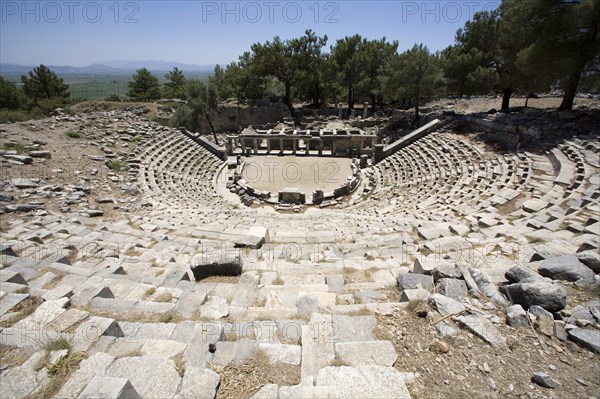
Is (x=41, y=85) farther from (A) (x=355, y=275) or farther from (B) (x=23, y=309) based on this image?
(A) (x=355, y=275)

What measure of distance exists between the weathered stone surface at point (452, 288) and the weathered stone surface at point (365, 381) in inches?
89.8

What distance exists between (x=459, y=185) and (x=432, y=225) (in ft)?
23.1

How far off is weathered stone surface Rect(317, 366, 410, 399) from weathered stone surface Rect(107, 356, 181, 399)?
1.75 metres

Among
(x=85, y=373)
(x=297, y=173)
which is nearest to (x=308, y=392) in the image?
(x=85, y=373)

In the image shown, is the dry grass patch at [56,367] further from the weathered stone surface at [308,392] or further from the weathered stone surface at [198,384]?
the weathered stone surface at [308,392]

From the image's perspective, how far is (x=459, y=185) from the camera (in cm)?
1593

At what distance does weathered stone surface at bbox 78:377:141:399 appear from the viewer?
287cm

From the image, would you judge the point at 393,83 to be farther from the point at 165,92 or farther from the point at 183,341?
the point at 165,92

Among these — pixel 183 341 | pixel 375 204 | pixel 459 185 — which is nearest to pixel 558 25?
pixel 459 185

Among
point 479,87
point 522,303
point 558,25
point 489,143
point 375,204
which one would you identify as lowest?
point 375,204

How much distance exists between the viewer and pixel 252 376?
3.57 metres

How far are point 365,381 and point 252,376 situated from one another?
4.59 feet

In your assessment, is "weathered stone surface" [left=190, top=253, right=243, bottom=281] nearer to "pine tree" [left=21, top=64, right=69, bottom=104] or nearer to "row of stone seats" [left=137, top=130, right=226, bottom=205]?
"row of stone seats" [left=137, top=130, right=226, bottom=205]

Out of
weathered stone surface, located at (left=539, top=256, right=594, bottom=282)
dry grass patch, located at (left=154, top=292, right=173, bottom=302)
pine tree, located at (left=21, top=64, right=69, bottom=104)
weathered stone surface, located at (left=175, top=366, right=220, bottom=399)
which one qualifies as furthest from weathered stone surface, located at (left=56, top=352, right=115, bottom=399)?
pine tree, located at (left=21, top=64, right=69, bottom=104)
